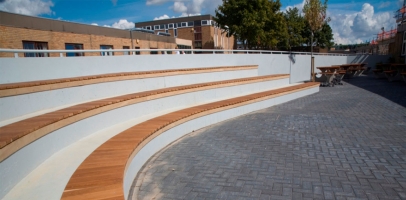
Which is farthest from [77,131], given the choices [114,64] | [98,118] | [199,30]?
[199,30]

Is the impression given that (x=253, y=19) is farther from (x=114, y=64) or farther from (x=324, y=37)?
(x=324, y=37)

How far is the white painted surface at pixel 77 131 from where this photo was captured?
7.72 feet

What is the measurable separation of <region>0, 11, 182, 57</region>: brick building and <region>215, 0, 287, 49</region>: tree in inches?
339

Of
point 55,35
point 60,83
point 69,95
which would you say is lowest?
point 69,95

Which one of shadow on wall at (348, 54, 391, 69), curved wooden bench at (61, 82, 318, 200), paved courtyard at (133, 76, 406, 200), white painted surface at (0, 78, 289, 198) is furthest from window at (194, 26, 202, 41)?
curved wooden bench at (61, 82, 318, 200)

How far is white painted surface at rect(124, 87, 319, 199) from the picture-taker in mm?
3158

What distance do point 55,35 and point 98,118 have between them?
13212 millimetres

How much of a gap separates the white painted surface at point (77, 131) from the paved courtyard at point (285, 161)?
1.16 m

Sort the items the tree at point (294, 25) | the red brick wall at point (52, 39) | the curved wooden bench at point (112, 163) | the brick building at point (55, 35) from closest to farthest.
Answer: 1. the curved wooden bench at point (112, 163)
2. the red brick wall at point (52, 39)
3. the brick building at point (55, 35)
4. the tree at point (294, 25)

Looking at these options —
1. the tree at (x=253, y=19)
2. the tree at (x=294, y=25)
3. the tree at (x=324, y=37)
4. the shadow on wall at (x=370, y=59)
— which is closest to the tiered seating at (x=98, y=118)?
the tree at (x=253, y=19)

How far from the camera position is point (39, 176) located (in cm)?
259

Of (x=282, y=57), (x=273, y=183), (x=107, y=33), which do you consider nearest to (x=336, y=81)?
(x=282, y=57)

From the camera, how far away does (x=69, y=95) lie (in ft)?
14.4

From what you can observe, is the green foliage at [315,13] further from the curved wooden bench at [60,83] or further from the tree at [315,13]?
the curved wooden bench at [60,83]
